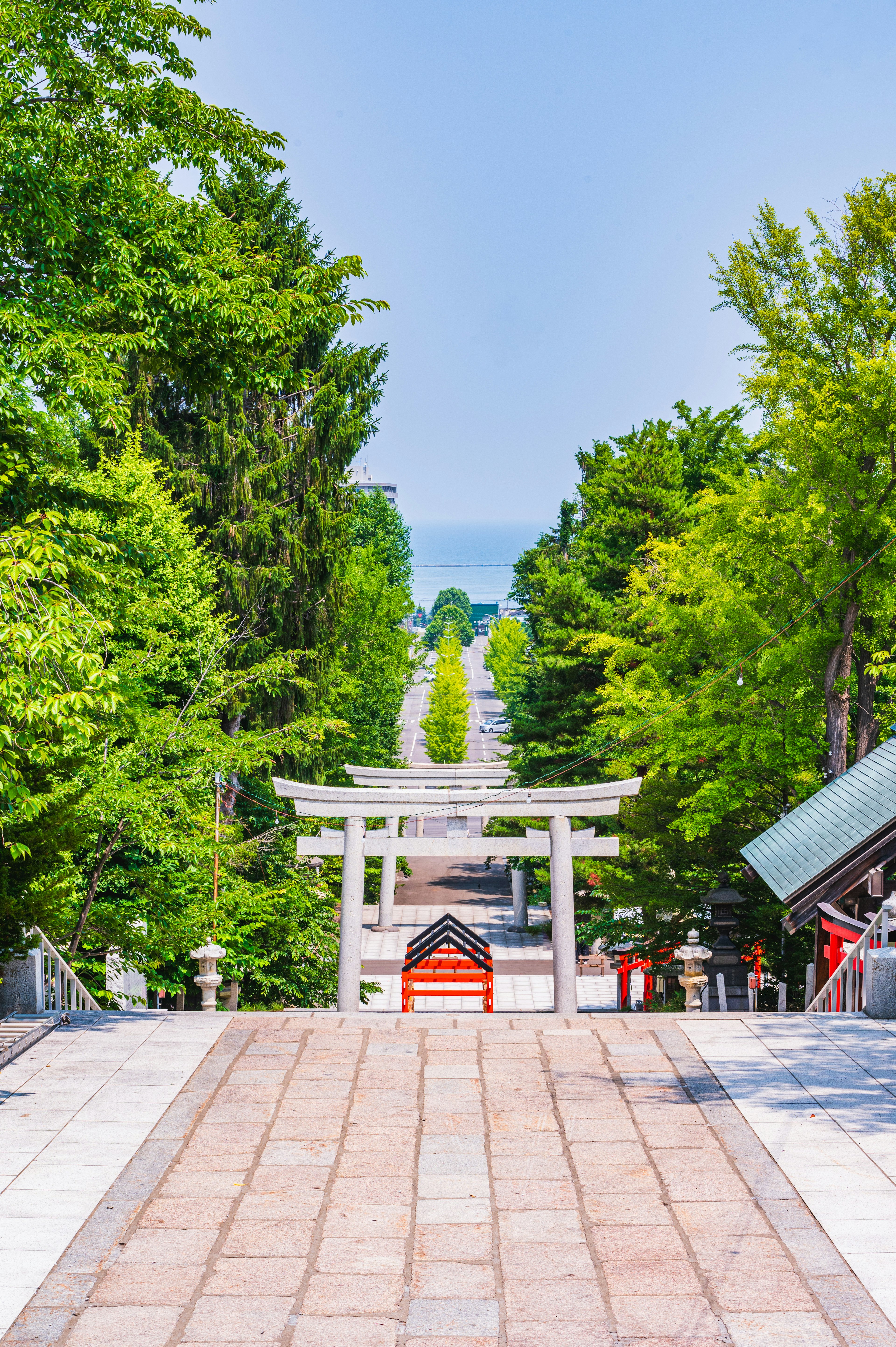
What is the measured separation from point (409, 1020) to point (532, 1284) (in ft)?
15.4

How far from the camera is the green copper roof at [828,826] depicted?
480 inches

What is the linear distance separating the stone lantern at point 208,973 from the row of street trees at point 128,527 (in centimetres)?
24

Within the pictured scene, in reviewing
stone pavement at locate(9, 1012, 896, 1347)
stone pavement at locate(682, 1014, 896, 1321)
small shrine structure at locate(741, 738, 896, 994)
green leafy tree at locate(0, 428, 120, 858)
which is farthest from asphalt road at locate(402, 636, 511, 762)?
green leafy tree at locate(0, 428, 120, 858)

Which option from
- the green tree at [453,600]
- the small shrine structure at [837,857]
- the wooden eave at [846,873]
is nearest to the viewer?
the wooden eave at [846,873]

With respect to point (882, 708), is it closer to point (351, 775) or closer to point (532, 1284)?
point (351, 775)

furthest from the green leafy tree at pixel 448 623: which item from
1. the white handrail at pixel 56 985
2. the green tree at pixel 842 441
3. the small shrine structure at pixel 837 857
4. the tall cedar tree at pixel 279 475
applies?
the white handrail at pixel 56 985

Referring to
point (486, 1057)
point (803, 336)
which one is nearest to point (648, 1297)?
point (486, 1057)

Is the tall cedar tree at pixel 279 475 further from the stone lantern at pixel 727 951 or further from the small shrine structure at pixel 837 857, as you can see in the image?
the small shrine structure at pixel 837 857

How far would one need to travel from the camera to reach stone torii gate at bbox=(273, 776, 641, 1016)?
15.2 meters

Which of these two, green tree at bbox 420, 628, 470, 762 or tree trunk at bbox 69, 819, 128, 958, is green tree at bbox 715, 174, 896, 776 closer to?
tree trunk at bbox 69, 819, 128, 958

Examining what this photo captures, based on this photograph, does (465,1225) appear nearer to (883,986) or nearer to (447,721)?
(883,986)

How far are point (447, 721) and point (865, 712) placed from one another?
34978mm

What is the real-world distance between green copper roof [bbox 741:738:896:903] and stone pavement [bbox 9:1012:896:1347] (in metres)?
4.82

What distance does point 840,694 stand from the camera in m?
17.2
